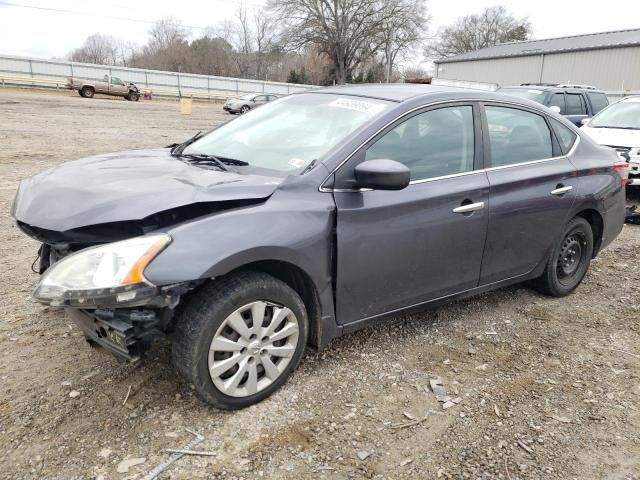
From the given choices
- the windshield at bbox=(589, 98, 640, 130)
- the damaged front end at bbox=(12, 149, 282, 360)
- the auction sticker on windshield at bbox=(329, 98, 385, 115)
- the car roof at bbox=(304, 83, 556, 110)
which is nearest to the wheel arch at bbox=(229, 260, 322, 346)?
the damaged front end at bbox=(12, 149, 282, 360)

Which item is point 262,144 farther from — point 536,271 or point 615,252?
point 615,252

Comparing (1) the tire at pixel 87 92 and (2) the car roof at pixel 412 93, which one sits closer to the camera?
(2) the car roof at pixel 412 93

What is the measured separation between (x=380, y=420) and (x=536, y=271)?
2.07 m

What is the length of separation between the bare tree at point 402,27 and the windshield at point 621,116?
148 ft

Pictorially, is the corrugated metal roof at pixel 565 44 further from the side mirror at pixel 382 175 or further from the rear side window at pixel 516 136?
the side mirror at pixel 382 175

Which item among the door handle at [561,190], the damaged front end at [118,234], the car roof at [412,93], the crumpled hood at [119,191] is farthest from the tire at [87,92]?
the door handle at [561,190]

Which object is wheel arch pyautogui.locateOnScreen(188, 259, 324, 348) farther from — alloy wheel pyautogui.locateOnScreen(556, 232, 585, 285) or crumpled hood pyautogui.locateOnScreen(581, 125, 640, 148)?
crumpled hood pyautogui.locateOnScreen(581, 125, 640, 148)

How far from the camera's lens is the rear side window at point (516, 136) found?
143 inches

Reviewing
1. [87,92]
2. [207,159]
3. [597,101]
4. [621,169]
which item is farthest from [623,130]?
[87,92]

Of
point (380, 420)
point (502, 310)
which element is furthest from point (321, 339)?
point (502, 310)

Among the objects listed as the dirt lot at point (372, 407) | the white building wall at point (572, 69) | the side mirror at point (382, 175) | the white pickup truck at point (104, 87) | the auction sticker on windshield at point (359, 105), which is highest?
the white building wall at point (572, 69)

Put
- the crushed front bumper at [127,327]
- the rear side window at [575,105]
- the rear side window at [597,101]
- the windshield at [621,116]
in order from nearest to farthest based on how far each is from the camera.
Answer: the crushed front bumper at [127,327], the windshield at [621,116], the rear side window at [575,105], the rear side window at [597,101]

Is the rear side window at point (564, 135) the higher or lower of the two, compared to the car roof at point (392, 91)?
lower

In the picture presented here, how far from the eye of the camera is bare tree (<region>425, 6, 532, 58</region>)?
70750 millimetres
